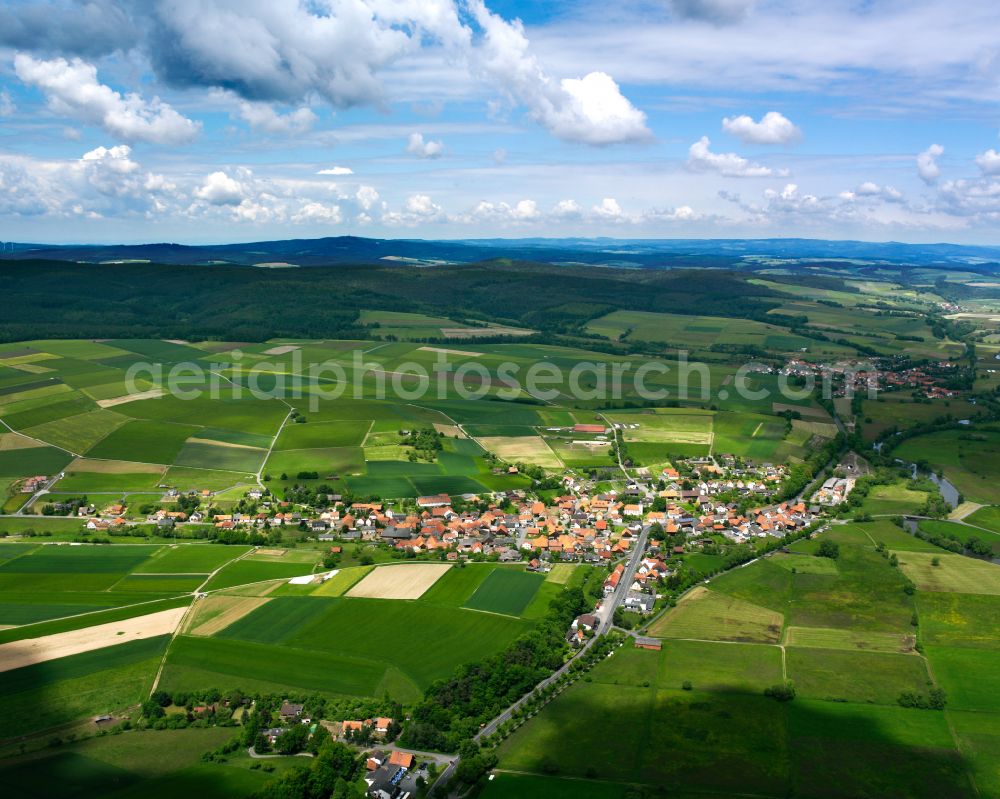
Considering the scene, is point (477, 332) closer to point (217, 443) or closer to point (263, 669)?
point (217, 443)

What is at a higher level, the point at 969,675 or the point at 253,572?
the point at 253,572

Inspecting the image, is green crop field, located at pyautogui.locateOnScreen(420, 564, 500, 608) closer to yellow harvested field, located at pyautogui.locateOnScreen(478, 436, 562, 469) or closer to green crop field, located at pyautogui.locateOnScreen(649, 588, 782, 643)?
green crop field, located at pyautogui.locateOnScreen(649, 588, 782, 643)

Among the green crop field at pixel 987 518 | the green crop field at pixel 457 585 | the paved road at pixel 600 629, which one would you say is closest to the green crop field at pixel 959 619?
the green crop field at pixel 987 518

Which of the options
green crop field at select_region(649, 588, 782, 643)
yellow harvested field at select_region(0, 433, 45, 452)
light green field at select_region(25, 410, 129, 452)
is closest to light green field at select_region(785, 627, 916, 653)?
green crop field at select_region(649, 588, 782, 643)

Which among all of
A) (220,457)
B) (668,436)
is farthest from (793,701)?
(220,457)

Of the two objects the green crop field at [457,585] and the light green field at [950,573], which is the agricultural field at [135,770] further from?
the light green field at [950,573]

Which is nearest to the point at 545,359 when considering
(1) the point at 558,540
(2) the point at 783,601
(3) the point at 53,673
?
(1) the point at 558,540

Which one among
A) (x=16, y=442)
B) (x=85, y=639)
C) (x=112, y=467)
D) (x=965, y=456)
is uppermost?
(x=16, y=442)
